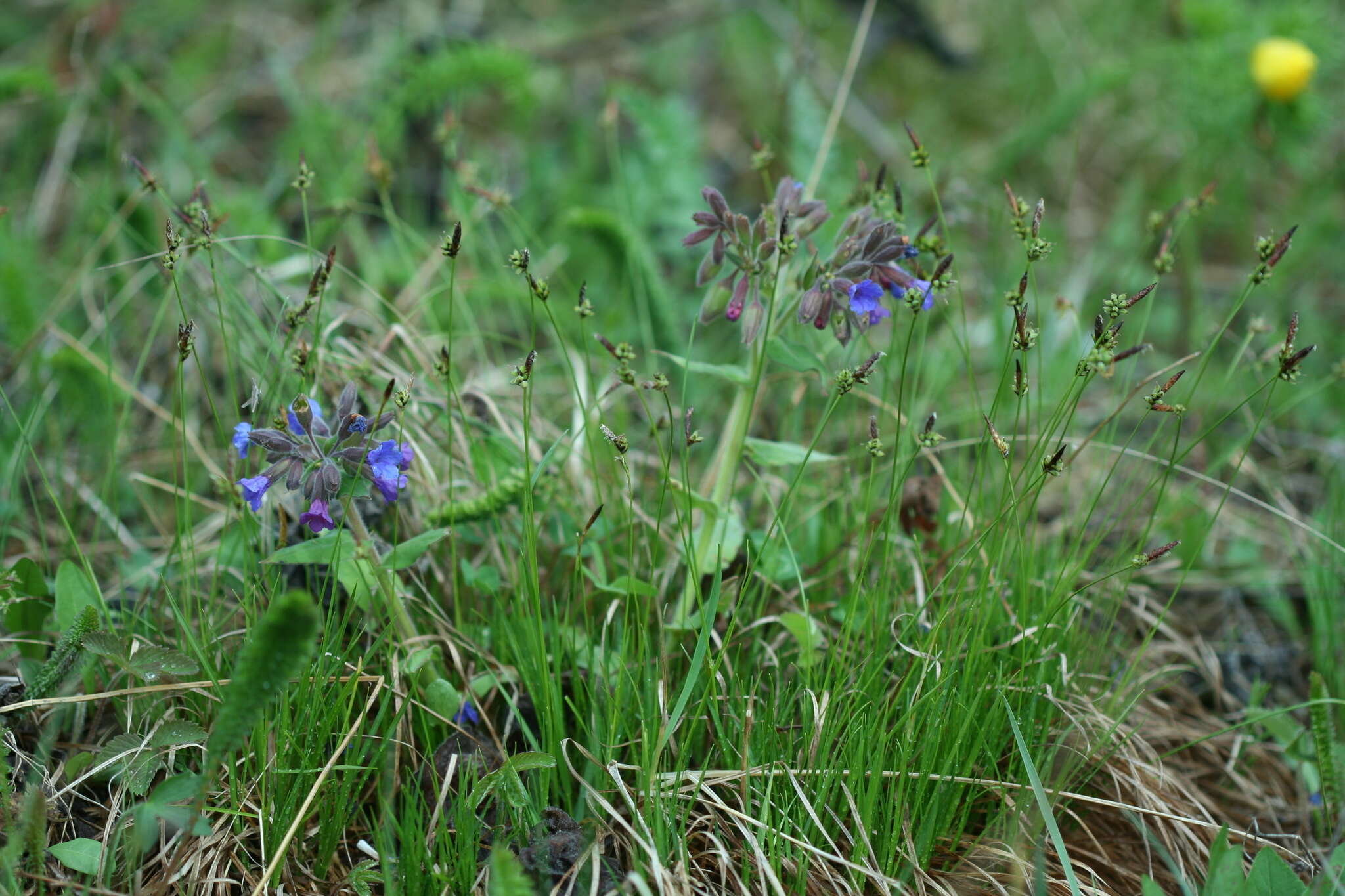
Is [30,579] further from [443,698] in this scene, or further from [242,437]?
[443,698]

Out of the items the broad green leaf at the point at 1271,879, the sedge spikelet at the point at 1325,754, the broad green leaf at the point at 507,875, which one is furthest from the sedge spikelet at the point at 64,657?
the sedge spikelet at the point at 1325,754

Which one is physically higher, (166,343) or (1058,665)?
(166,343)

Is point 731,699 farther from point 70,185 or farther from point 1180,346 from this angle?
point 70,185

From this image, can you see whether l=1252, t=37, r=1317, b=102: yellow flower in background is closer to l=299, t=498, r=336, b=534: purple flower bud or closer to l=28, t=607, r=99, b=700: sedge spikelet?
l=299, t=498, r=336, b=534: purple flower bud

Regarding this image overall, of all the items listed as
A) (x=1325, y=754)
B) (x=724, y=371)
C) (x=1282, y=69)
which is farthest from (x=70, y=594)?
(x=1282, y=69)

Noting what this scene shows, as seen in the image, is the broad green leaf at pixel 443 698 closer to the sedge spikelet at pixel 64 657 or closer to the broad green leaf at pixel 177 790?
the broad green leaf at pixel 177 790

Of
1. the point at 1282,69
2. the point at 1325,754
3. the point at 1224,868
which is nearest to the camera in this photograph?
the point at 1224,868

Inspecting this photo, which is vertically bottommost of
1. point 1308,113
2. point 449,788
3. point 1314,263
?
point 449,788

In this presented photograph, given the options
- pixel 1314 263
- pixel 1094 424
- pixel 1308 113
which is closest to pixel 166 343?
pixel 1094 424
